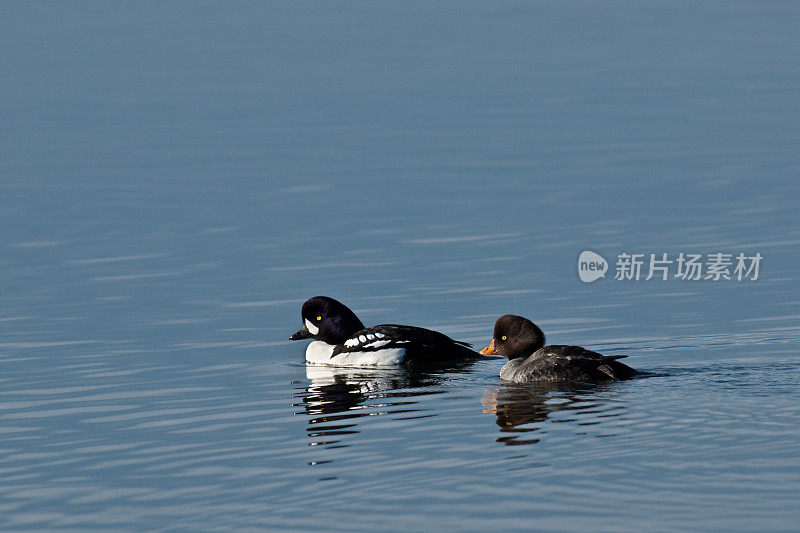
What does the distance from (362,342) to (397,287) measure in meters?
3.50

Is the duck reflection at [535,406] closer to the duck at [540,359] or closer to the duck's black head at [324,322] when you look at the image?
the duck at [540,359]

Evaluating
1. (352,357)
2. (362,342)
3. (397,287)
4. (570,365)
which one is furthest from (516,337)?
(397,287)

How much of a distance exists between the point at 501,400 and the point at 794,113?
26130 mm

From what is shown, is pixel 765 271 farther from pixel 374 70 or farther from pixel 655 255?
pixel 374 70

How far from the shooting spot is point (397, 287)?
73.8ft

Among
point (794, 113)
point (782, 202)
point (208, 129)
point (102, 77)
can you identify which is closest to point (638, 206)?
point (782, 202)

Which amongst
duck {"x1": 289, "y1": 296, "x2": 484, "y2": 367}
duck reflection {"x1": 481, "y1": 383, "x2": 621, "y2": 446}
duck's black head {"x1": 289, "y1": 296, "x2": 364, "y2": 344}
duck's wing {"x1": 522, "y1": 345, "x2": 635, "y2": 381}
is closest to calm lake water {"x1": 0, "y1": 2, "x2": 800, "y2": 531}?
duck reflection {"x1": 481, "y1": 383, "x2": 621, "y2": 446}

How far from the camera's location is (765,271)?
22469mm

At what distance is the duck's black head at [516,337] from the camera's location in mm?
17484

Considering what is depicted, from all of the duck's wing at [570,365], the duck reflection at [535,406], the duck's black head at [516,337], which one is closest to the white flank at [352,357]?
the duck's black head at [516,337]

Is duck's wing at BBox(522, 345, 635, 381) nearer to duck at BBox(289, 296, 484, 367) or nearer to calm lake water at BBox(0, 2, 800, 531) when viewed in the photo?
calm lake water at BBox(0, 2, 800, 531)

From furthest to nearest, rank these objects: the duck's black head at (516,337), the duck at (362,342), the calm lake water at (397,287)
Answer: the duck at (362,342) < the duck's black head at (516,337) < the calm lake water at (397,287)

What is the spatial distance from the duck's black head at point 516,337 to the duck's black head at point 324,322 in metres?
2.97

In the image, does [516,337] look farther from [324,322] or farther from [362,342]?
[324,322]
